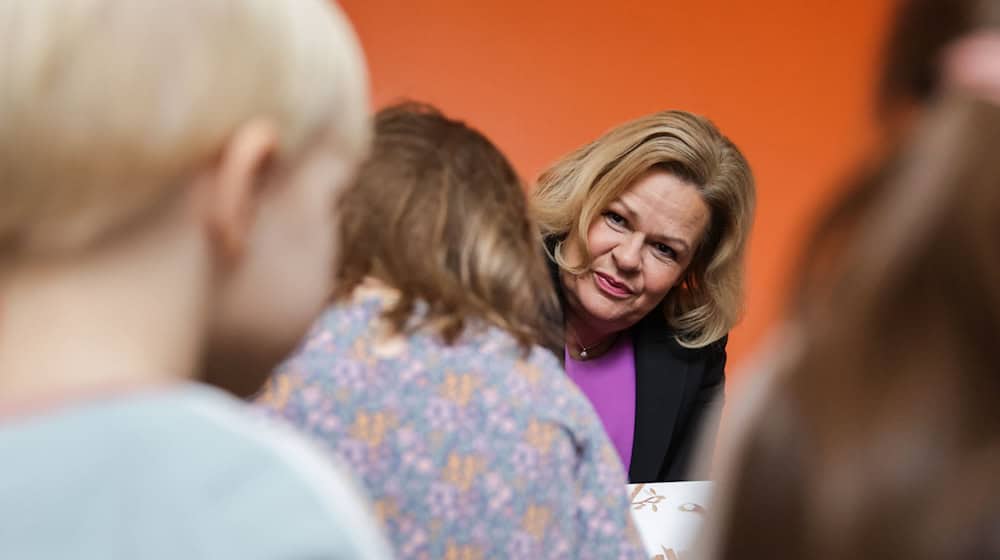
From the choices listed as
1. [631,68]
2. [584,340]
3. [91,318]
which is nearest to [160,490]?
[91,318]

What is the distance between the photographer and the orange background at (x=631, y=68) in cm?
242

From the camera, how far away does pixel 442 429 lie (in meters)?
0.73

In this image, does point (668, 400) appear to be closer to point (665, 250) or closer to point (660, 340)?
point (660, 340)

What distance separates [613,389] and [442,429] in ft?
3.50

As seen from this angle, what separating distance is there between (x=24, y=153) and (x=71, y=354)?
88 mm

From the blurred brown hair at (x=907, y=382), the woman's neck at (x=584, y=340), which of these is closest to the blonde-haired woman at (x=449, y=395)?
the blurred brown hair at (x=907, y=382)

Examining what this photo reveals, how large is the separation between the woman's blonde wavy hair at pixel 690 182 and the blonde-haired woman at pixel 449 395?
34.6 inches

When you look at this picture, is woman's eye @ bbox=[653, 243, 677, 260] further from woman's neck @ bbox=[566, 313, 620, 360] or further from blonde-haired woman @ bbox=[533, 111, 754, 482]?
woman's neck @ bbox=[566, 313, 620, 360]

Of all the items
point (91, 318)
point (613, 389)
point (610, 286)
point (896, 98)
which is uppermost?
point (896, 98)

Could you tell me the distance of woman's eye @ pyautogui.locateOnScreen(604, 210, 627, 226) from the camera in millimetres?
1710

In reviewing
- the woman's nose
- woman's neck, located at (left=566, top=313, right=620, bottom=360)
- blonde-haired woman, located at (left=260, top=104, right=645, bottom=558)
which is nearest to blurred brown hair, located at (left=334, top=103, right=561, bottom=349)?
blonde-haired woman, located at (left=260, top=104, right=645, bottom=558)

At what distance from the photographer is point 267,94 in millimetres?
502

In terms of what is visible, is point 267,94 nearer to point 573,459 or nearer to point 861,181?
point 861,181

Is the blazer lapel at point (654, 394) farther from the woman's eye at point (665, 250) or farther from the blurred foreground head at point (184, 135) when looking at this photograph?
the blurred foreground head at point (184, 135)
